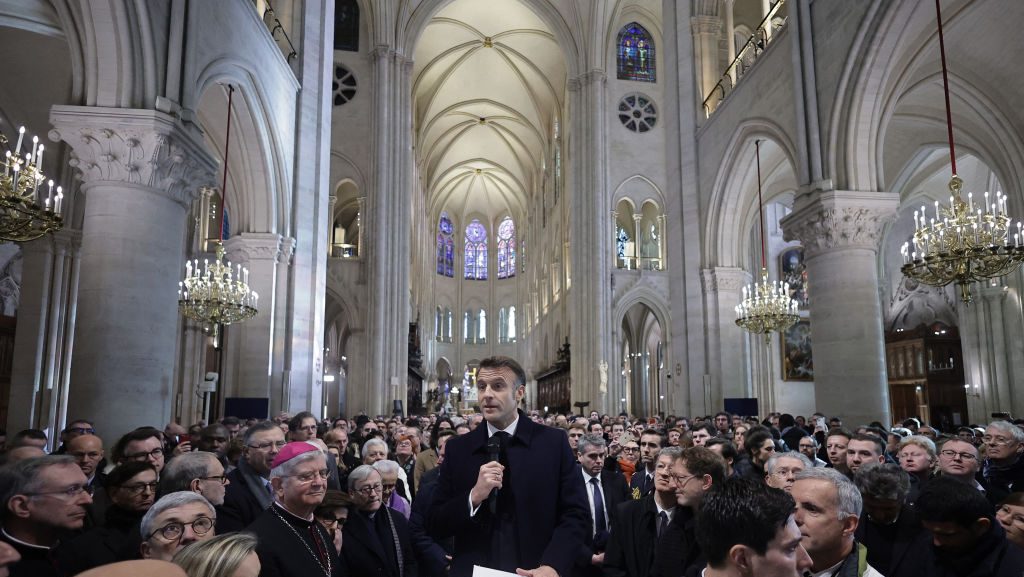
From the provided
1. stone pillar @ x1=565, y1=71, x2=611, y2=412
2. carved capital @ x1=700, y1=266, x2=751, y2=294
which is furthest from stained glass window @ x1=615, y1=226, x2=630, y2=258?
carved capital @ x1=700, y1=266, x2=751, y2=294

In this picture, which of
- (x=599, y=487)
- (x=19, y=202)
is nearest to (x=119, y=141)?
(x=19, y=202)

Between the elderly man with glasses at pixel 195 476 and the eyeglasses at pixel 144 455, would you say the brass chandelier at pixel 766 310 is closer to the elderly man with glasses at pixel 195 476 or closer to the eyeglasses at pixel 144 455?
the eyeglasses at pixel 144 455

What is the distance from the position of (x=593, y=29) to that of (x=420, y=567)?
2725 cm

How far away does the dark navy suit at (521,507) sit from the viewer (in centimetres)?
281

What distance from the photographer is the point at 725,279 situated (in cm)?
1562

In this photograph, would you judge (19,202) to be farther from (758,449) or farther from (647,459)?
(758,449)

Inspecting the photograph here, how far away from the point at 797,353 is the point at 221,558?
26614 mm

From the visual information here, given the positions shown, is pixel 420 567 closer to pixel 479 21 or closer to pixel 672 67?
pixel 672 67

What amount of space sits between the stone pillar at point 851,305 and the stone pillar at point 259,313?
912 centimetres

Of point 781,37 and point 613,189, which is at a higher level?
point 613,189

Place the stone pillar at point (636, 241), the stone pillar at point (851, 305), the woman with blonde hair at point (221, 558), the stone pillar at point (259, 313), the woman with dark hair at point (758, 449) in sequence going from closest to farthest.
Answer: the woman with blonde hair at point (221, 558)
the woman with dark hair at point (758, 449)
the stone pillar at point (851, 305)
the stone pillar at point (259, 313)
the stone pillar at point (636, 241)

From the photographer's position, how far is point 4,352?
15930 millimetres

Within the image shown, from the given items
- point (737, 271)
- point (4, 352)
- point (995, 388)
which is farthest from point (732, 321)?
point (4, 352)

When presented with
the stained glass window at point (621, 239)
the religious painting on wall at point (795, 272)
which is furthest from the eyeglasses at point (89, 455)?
the stained glass window at point (621, 239)
